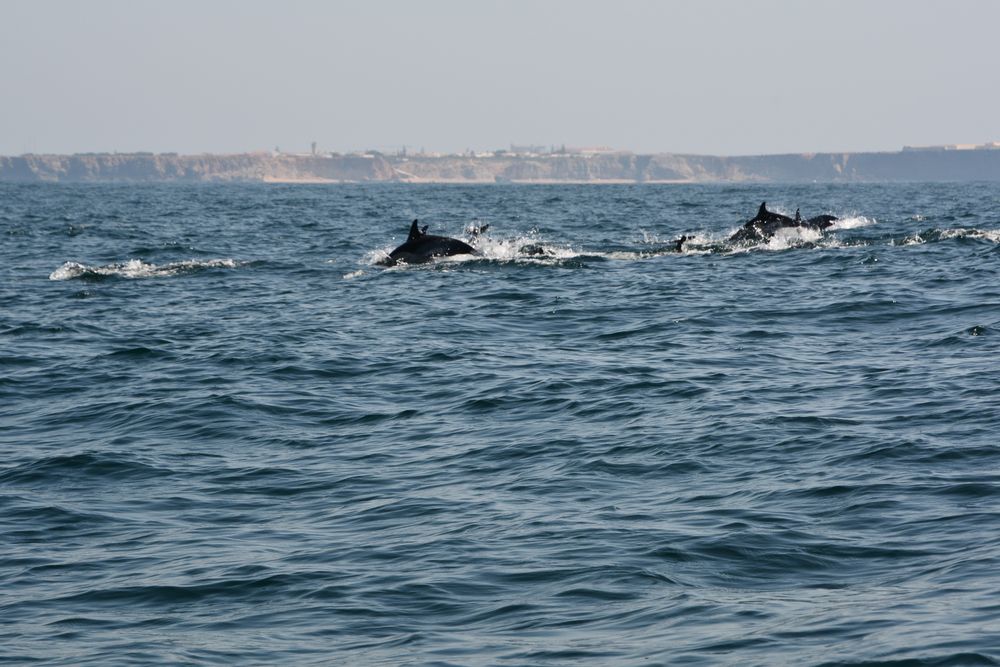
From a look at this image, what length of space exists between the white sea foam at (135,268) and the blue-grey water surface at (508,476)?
4644mm

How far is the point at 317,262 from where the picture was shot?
3831 cm

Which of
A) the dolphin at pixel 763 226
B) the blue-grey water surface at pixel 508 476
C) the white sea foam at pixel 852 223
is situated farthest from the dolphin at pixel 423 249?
the white sea foam at pixel 852 223

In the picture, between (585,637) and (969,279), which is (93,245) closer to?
(969,279)

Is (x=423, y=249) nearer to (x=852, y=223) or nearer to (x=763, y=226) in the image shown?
(x=763, y=226)

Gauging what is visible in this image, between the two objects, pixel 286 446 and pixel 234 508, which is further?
pixel 286 446

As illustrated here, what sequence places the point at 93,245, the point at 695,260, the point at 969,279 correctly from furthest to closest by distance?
the point at 93,245
the point at 695,260
the point at 969,279

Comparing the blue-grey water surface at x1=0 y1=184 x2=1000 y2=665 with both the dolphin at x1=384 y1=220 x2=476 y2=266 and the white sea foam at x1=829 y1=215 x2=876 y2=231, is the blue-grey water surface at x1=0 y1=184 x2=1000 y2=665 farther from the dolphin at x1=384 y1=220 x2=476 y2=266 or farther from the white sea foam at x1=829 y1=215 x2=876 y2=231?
the white sea foam at x1=829 y1=215 x2=876 y2=231

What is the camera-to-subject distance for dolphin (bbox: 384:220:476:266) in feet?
118

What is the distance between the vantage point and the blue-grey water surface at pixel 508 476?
10.1m

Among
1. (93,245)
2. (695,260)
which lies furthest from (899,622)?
(93,245)

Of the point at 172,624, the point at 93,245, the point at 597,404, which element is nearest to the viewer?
the point at 172,624

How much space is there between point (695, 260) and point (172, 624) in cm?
2729

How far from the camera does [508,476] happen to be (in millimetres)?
14328

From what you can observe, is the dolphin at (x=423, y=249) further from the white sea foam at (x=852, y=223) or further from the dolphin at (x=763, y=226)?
the white sea foam at (x=852, y=223)
